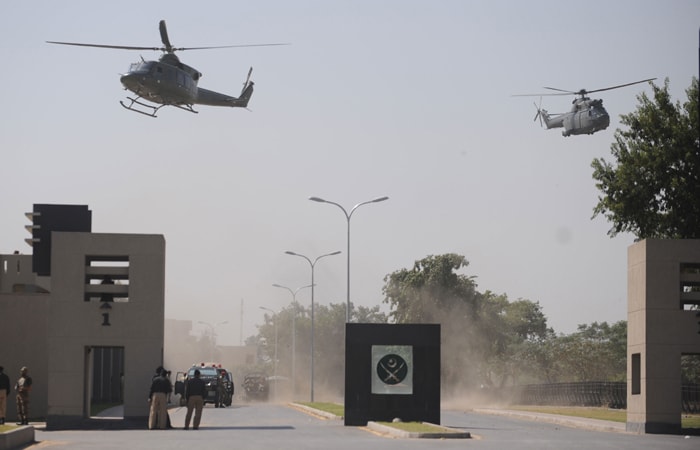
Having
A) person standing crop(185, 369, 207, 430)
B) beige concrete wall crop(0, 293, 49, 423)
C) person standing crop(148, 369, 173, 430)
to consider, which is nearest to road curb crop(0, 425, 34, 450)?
person standing crop(148, 369, 173, 430)

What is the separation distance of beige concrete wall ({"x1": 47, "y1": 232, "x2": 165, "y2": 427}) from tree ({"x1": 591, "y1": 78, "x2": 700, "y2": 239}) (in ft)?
64.8

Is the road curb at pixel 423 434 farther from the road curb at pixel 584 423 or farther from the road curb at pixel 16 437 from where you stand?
the road curb at pixel 16 437

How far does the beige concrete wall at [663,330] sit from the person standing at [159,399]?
1385 cm

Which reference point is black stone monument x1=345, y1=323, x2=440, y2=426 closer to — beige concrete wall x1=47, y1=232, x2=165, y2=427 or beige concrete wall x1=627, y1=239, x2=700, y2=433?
beige concrete wall x1=47, y1=232, x2=165, y2=427

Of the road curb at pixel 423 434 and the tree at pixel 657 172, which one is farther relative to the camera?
the tree at pixel 657 172

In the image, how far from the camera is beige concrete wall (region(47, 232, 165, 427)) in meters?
38.0

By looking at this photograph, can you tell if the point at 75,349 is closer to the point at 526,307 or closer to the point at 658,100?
the point at 658,100

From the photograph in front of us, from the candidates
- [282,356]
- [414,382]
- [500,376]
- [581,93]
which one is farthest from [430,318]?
[282,356]

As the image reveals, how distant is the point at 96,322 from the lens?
38.2 meters

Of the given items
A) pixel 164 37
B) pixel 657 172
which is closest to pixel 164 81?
pixel 164 37

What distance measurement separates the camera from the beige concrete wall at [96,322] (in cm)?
3803

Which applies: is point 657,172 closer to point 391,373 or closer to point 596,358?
point 391,373

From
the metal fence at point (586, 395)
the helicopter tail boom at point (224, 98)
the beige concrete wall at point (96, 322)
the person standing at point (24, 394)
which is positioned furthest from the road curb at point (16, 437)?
the metal fence at point (586, 395)

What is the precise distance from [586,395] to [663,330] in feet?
104
